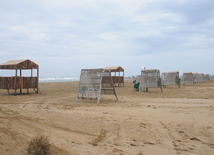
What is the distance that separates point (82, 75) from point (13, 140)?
745 centimetres

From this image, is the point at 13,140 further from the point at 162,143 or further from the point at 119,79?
the point at 119,79

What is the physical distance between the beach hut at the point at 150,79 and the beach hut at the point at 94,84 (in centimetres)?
691

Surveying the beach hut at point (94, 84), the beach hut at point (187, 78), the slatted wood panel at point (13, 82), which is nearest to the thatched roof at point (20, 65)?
the slatted wood panel at point (13, 82)

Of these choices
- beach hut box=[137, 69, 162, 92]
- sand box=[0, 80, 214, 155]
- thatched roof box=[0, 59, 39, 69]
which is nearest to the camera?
sand box=[0, 80, 214, 155]

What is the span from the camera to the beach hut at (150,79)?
17062mm

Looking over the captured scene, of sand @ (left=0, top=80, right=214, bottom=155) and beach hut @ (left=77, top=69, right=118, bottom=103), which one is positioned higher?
beach hut @ (left=77, top=69, right=118, bottom=103)

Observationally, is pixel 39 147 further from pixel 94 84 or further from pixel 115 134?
pixel 94 84

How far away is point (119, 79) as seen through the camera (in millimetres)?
27641

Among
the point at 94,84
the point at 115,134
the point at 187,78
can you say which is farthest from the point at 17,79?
the point at 187,78

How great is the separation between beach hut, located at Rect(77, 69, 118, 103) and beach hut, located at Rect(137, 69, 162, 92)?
6.91 metres

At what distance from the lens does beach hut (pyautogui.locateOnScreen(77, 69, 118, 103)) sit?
10579 mm

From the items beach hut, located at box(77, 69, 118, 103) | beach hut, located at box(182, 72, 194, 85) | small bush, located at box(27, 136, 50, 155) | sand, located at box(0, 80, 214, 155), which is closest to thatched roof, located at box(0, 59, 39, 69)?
beach hut, located at box(77, 69, 118, 103)

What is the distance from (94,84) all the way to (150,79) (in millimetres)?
7810

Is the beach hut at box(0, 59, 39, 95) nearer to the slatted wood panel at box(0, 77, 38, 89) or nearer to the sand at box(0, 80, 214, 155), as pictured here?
the slatted wood panel at box(0, 77, 38, 89)
